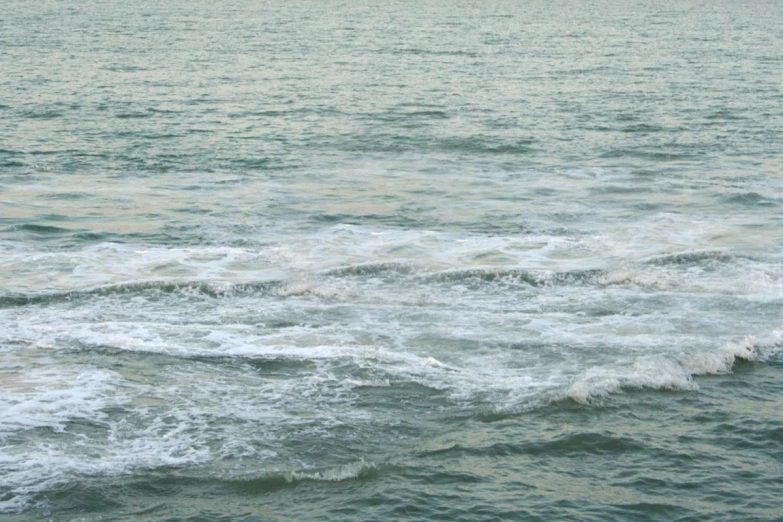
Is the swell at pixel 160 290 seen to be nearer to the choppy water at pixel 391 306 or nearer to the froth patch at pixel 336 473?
the choppy water at pixel 391 306

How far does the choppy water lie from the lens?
11.6m

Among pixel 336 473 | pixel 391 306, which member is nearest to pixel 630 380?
pixel 336 473

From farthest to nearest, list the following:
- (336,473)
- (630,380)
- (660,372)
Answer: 1. (660,372)
2. (630,380)
3. (336,473)

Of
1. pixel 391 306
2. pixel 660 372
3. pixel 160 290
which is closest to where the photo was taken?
pixel 660 372

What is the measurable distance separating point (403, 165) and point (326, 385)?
16.3 metres

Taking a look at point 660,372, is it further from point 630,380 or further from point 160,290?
point 160,290

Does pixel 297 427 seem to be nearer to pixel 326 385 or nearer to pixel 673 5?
pixel 326 385

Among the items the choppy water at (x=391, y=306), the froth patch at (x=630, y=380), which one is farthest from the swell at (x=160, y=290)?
the froth patch at (x=630, y=380)

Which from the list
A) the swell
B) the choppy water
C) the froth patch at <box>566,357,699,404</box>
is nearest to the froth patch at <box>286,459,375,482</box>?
the choppy water

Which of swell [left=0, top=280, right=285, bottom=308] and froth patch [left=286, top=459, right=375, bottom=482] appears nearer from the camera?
froth patch [left=286, top=459, right=375, bottom=482]

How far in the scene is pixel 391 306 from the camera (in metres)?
17.6

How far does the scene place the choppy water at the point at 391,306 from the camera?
11.6 m

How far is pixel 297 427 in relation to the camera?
12859 mm

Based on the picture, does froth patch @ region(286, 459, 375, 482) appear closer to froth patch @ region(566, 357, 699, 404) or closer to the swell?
froth patch @ region(566, 357, 699, 404)
